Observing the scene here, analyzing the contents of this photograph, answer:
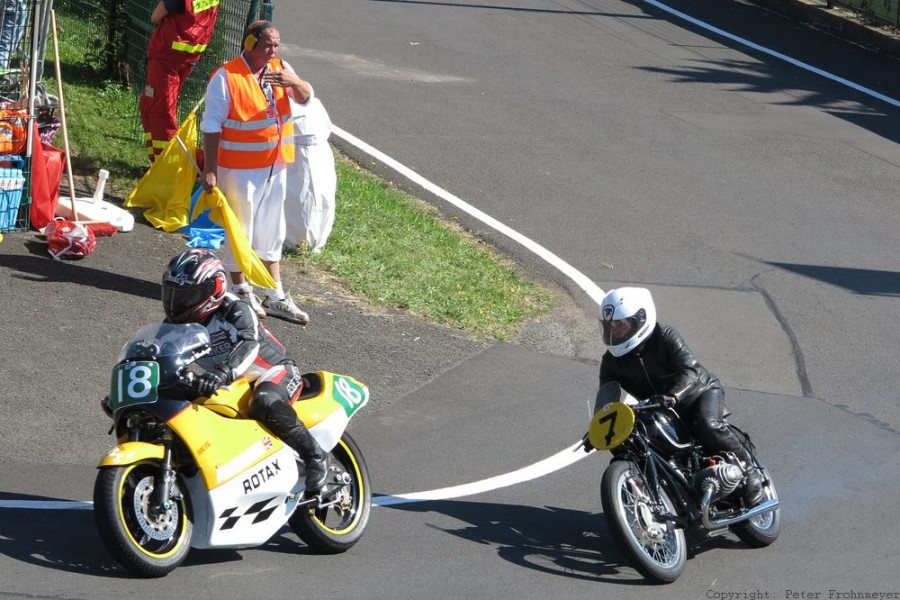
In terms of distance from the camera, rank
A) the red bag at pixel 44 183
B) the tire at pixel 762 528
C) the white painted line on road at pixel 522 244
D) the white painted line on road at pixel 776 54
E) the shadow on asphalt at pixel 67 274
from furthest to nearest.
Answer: the white painted line on road at pixel 776 54 < the red bag at pixel 44 183 < the shadow on asphalt at pixel 67 274 < the white painted line on road at pixel 522 244 < the tire at pixel 762 528

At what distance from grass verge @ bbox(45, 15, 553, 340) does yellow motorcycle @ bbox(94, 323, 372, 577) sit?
4237 mm

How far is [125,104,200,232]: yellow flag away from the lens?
11180 mm

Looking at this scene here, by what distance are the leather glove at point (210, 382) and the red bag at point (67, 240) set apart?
15.0 ft

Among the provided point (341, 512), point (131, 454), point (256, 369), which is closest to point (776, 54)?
point (341, 512)

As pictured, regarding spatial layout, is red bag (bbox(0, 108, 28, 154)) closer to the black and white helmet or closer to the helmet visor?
the black and white helmet

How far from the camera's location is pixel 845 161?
15969mm

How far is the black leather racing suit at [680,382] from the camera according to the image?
23.2 ft

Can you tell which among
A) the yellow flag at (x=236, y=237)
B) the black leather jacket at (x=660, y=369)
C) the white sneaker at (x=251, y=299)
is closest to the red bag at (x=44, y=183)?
the yellow flag at (x=236, y=237)

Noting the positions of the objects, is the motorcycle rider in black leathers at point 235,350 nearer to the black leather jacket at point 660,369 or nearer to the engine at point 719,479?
the black leather jacket at point 660,369

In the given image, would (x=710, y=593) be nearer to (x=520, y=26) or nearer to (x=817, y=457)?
(x=817, y=457)

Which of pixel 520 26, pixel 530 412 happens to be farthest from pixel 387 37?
pixel 530 412

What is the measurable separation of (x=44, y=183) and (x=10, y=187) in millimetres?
321

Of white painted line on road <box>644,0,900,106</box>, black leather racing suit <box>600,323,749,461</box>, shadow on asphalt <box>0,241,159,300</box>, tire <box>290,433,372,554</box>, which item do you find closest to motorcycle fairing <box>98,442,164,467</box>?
tire <box>290,433,372,554</box>

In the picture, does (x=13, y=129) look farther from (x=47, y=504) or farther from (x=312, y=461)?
(x=312, y=461)
